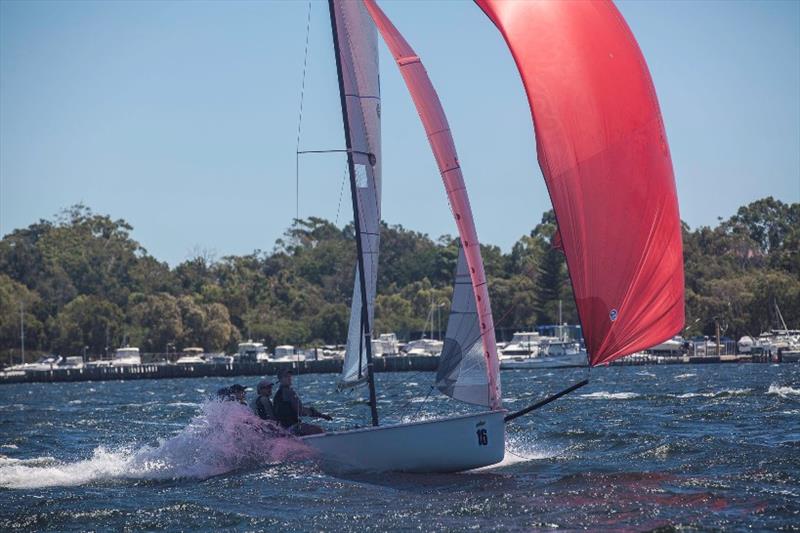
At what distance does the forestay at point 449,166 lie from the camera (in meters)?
19.0

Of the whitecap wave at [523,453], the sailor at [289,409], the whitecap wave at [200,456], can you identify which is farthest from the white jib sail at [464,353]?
the whitecap wave at [200,456]

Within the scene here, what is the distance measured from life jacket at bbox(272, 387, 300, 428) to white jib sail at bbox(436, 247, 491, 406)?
275 cm

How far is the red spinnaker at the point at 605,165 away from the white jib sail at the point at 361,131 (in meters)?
3.36

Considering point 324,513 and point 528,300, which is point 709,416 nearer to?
point 324,513

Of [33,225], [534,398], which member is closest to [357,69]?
[534,398]

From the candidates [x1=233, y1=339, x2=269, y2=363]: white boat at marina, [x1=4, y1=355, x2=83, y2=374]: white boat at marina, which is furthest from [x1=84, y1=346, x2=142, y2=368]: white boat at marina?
[x1=233, y1=339, x2=269, y2=363]: white boat at marina

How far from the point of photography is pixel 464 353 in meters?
19.3

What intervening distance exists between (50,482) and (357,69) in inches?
315

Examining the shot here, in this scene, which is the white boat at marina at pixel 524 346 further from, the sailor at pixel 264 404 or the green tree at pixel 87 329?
the sailor at pixel 264 404

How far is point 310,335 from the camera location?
376ft

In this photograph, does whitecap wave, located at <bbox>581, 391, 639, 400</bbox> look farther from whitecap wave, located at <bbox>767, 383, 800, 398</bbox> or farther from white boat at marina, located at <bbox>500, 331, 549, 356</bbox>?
white boat at marina, located at <bbox>500, 331, 549, 356</bbox>

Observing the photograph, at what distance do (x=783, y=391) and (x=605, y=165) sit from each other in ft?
77.2

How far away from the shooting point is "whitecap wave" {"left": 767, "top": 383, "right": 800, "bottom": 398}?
36.5 meters

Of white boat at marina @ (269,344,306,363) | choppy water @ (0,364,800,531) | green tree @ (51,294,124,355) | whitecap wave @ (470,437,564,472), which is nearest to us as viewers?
choppy water @ (0,364,800,531)
